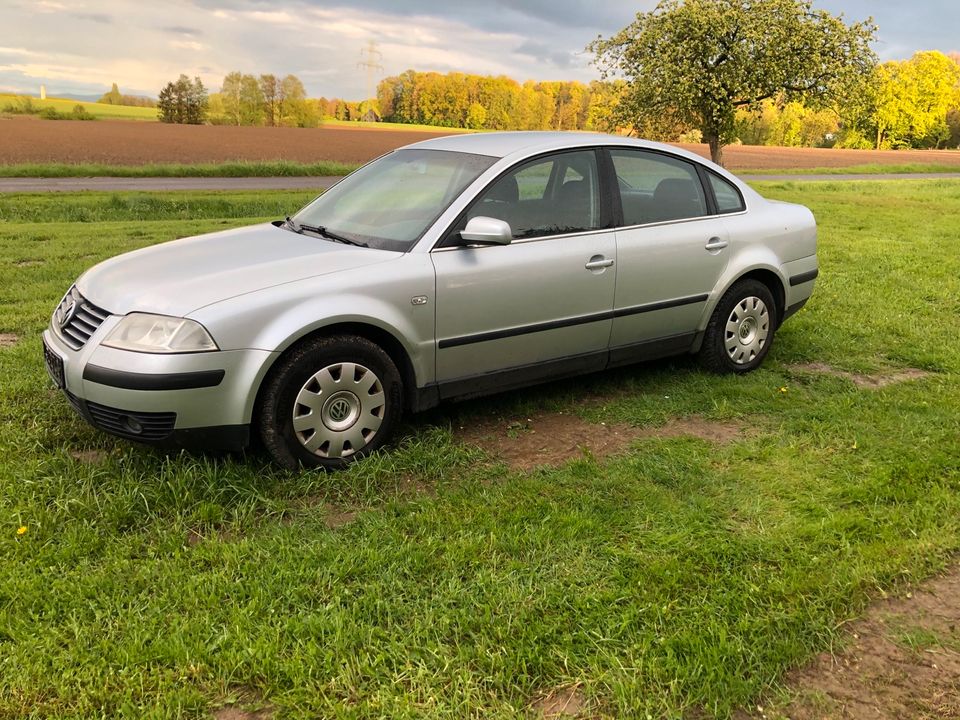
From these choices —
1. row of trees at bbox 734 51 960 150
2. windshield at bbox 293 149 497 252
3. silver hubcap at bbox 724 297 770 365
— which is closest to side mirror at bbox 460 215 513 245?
windshield at bbox 293 149 497 252

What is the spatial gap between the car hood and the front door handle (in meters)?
1.18

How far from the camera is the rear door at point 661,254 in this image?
4.71 meters

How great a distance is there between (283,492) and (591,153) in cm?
271

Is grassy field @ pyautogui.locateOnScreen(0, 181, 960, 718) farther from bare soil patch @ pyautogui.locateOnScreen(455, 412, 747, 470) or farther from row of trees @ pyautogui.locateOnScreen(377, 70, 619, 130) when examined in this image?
row of trees @ pyautogui.locateOnScreen(377, 70, 619, 130)

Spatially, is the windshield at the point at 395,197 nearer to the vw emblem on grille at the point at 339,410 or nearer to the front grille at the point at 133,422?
the vw emblem on grille at the point at 339,410

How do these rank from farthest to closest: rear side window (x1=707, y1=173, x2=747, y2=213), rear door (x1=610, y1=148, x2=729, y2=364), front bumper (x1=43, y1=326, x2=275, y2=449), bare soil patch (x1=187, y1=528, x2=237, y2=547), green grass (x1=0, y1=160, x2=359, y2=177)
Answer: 1. green grass (x1=0, y1=160, x2=359, y2=177)
2. rear side window (x1=707, y1=173, x2=747, y2=213)
3. rear door (x1=610, y1=148, x2=729, y2=364)
4. front bumper (x1=43, y1=326, x2=275, y2=449)
5. bare soil patch (x1=187, y1=528, x2=237, y2=547)

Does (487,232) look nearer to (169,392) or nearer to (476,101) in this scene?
(169,392)

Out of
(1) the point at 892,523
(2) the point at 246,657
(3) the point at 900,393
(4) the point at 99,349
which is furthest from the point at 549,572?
(3) the point at 900,393

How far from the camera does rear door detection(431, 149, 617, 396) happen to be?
405cm

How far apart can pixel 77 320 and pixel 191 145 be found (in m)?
38.7

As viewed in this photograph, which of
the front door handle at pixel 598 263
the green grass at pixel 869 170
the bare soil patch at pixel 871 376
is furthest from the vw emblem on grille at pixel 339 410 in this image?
the green grass at pixel 869 170

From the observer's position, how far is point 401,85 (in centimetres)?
7069

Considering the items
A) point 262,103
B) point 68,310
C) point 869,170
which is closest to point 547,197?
point 68,310

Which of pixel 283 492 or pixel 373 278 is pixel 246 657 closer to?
pixel 283 492
